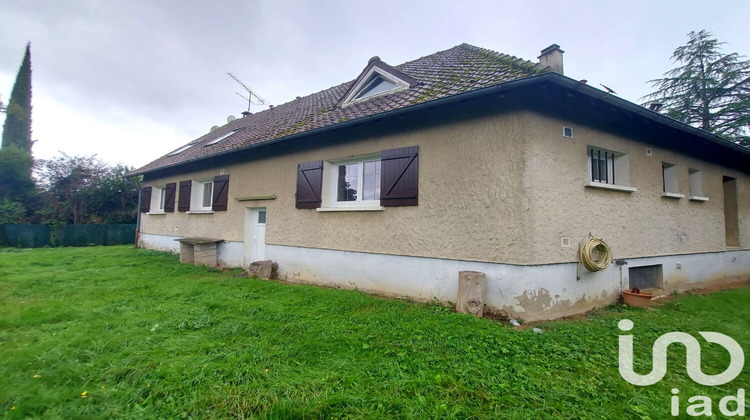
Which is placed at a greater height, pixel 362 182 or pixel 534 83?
pixel 534 83

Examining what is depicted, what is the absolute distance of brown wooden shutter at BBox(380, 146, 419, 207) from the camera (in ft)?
17.3

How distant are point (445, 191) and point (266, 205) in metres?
5.19

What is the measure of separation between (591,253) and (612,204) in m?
1.34

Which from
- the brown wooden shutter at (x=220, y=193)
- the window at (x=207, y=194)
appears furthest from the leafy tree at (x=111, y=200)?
the brown wooden shutter at (x=220, y=193)

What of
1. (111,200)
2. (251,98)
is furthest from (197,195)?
(111,200)

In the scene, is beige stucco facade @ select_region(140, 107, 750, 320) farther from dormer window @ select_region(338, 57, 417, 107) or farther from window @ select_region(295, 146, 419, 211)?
dormer window @ select_region(338, 57, 417, 107)

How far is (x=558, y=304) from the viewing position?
14.0 feet

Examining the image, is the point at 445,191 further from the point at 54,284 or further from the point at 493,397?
the point at 54,284

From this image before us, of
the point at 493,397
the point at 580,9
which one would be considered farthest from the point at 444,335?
the point at 580,9

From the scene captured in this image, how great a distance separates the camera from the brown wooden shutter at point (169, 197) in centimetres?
1147

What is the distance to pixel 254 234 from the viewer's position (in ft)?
27.7


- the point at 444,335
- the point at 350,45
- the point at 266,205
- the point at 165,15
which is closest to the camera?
the point at 444,335

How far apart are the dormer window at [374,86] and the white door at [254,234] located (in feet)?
14.0

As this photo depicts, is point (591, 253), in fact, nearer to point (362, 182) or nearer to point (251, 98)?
point (362, 182)
